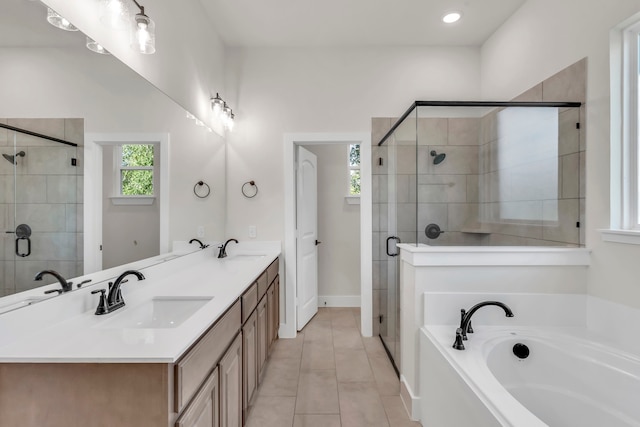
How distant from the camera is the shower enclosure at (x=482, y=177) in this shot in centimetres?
203

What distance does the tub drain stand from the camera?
1673 mm

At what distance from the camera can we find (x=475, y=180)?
8.58 feet

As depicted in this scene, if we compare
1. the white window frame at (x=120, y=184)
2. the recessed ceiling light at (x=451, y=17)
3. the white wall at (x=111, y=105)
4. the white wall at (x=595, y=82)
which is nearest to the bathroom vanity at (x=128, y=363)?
the white window frame at (x=120, y=184)

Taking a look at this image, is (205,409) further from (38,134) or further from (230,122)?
(230,122)

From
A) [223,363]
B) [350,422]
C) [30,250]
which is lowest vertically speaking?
[350,422]

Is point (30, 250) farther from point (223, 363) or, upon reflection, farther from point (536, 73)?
point (536, 73)

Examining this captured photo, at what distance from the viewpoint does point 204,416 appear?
3.82ft

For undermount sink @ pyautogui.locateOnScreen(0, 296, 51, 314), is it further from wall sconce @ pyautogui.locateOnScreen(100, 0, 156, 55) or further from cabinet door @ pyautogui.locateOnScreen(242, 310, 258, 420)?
wall sconce @ pyautogui.locateOnScreen(100, 0, 156, 55)

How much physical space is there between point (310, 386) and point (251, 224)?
1625 mm

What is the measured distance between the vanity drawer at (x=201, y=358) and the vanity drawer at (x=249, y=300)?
0.62ft

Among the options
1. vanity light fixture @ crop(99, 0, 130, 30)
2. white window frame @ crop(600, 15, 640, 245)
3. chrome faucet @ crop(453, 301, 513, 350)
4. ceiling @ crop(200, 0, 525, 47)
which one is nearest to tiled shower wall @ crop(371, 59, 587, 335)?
white window frame @ crop(600, 15, 640, 245)

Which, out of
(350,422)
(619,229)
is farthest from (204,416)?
(619,229)

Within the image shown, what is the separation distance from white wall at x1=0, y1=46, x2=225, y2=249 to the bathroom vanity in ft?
2.40

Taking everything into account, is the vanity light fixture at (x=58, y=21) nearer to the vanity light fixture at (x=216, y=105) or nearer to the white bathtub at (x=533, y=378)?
the vanity light fixture at (x=216, y=105)
